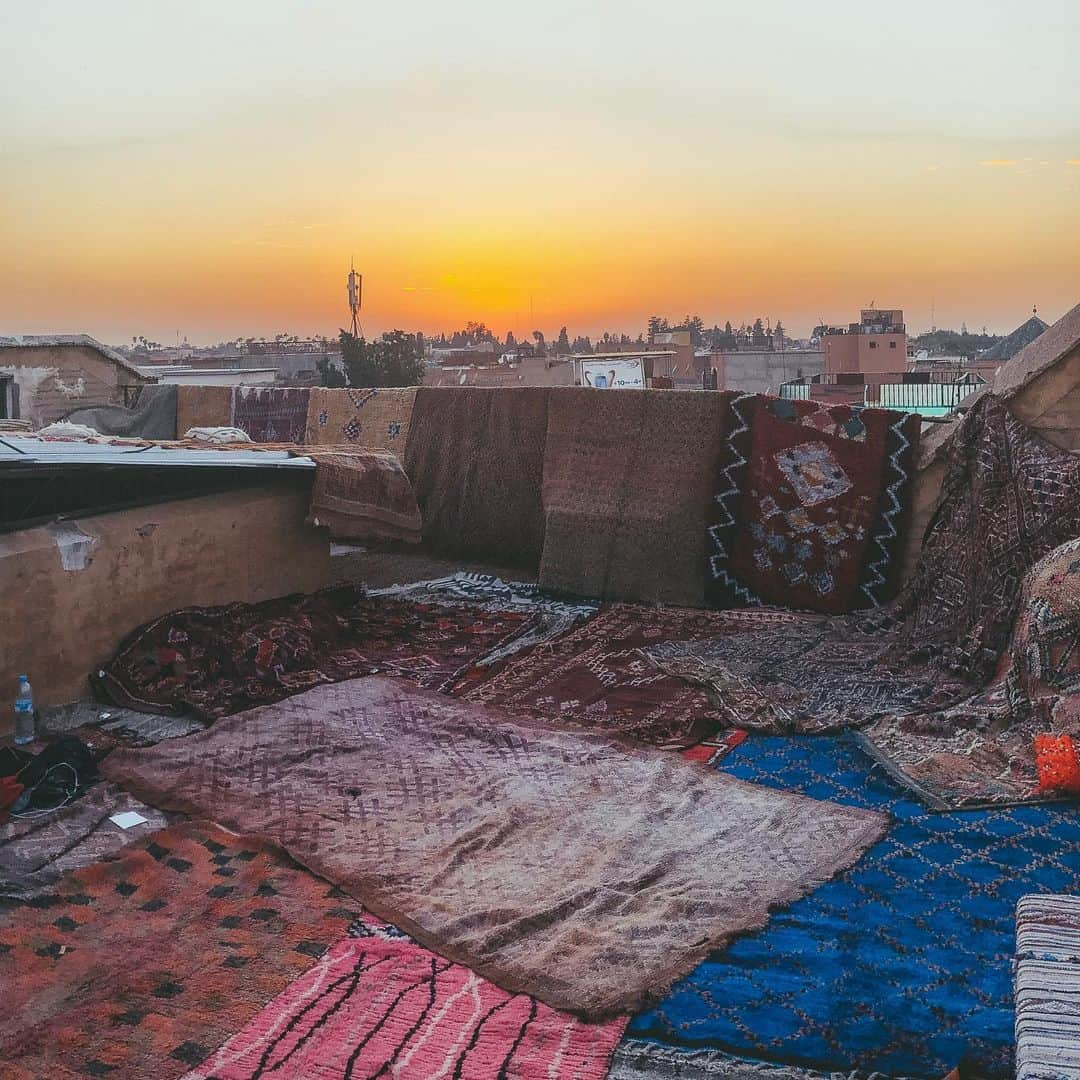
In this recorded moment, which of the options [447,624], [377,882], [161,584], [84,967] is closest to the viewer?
[84,967]

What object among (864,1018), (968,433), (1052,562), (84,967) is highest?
(968,433)

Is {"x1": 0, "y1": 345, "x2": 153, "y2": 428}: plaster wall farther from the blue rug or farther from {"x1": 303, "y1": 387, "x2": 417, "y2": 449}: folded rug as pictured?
the blue rug

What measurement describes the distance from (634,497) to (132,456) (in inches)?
129

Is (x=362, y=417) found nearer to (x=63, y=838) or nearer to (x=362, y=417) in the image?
(x=362, y=417)

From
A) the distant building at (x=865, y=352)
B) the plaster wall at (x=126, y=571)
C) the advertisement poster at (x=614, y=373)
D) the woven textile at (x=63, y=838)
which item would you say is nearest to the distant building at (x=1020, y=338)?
the distant building at (x=865, y=352)

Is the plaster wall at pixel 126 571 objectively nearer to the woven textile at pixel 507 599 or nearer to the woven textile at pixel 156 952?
the woven textile at pixel 507 599

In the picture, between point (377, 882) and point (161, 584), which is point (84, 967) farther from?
point (161, 584)

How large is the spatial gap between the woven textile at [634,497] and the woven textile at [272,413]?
3.45 m

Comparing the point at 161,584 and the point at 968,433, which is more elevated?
the point at 968,433

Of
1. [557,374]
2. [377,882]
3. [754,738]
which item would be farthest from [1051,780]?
[557,374]

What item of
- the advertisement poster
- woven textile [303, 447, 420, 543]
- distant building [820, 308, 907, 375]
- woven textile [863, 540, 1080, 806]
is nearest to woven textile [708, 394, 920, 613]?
woven textile [863, 540, 1080, 806]

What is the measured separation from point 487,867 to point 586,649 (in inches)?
108

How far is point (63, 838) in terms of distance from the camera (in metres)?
3.66

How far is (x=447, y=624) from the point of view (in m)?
6.74
